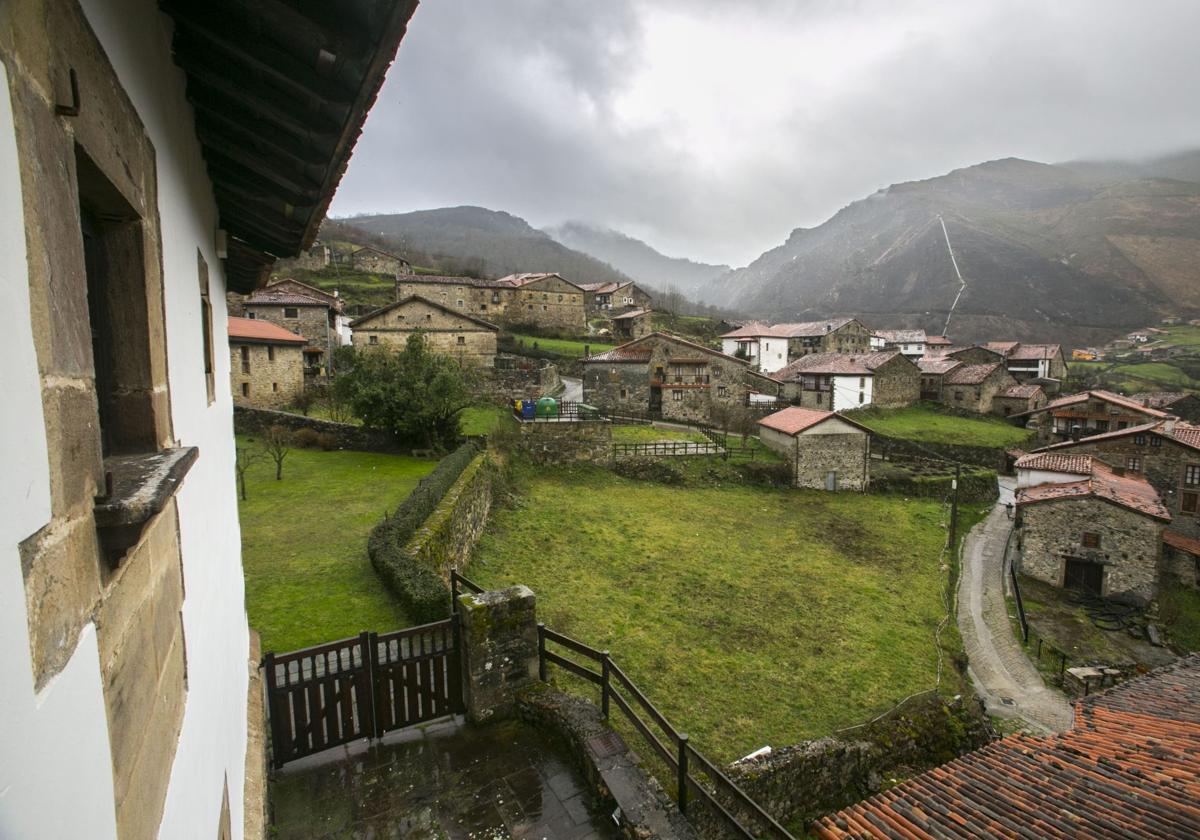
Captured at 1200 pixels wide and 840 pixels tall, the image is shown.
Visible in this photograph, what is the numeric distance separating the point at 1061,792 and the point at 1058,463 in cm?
2537

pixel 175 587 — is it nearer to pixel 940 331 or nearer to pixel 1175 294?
pixel 940 331

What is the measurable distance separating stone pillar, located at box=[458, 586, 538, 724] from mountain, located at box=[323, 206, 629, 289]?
74618mm

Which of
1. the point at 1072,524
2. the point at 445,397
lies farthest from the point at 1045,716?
the point at 445,397

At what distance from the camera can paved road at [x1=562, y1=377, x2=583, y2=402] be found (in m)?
40.9

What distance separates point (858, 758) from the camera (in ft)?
35.4

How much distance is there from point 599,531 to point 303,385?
1896 cm

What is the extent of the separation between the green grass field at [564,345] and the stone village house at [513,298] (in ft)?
11.2

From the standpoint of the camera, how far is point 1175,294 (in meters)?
100

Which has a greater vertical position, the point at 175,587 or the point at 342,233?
the point at 342,233

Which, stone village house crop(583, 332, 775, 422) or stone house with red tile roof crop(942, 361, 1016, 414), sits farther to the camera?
stone house with red tile roof crop(942, 361, 1016, 414)

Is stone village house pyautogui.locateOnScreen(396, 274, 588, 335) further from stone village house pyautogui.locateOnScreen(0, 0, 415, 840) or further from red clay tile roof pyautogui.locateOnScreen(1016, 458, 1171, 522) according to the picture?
stone village house pyautogui.locateOnScreen(0, 0, 415, 840)

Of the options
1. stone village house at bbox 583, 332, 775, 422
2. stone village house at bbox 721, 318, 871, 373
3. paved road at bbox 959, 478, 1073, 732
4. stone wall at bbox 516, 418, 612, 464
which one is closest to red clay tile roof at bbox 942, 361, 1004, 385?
stone village house at bbox 721, 318, 871, 373

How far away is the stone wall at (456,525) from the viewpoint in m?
12.9

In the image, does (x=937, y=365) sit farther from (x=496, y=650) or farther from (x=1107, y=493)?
(x=496, y=650)
